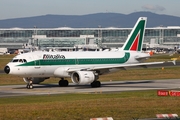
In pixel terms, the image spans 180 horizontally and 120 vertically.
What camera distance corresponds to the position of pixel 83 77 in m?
53.8

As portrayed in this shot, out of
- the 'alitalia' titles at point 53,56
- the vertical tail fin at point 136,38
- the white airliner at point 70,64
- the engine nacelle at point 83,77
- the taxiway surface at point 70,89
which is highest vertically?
the vertical tail fin at point 136,38

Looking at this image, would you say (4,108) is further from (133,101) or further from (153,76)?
(153,76)

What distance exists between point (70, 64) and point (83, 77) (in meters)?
3.88

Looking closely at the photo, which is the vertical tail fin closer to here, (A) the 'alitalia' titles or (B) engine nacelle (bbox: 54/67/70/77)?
(A) the 'alitalia' titles

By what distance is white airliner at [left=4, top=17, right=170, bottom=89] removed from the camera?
53.7m

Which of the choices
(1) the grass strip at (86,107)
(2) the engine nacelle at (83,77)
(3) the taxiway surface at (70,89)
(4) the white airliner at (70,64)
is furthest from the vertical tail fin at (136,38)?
(1) the grass strip at (86,107)

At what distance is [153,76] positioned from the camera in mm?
73250

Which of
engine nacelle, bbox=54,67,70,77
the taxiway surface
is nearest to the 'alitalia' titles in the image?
engine nacelle, bbox=54,67,70,77

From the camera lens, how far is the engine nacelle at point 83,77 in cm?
5369

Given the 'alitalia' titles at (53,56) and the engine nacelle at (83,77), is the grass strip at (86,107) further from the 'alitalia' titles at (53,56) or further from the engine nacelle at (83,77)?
the 'alitalia' titles at (53,56)

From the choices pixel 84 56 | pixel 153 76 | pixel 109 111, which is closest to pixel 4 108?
pixel 109 111

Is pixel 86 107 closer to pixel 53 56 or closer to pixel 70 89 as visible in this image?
pixel 70 89

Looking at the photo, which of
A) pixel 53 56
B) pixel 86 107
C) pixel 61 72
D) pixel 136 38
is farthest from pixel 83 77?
pixel 86 107

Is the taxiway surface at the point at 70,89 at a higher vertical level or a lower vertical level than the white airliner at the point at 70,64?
lower
